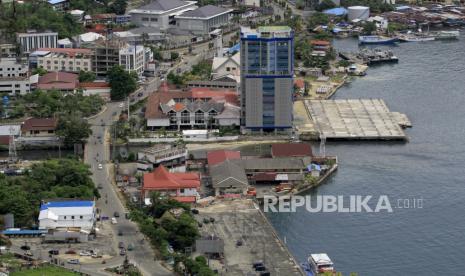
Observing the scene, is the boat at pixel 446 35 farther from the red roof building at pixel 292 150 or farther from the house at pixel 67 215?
the house at pixel 67 215

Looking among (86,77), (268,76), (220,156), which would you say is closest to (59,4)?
(86,77)

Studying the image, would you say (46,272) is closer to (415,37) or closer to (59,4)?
(59,4)

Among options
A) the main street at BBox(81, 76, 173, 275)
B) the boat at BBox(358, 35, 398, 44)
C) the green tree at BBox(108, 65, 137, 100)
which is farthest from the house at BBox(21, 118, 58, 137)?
the boat at BBox(358, 35, 398, 44)

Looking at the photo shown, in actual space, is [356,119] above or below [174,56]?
below

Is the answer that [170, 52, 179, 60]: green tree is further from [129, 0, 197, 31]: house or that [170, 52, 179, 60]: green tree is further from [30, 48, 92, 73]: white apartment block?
[129, 0, 197, 31]: house

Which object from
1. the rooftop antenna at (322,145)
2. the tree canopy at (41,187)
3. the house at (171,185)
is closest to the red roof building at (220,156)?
the house at (171,185)

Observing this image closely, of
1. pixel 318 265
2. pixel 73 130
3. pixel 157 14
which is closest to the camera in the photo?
pixel 318 265

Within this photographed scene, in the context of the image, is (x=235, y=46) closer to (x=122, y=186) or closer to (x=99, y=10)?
(x=99, y=10)
